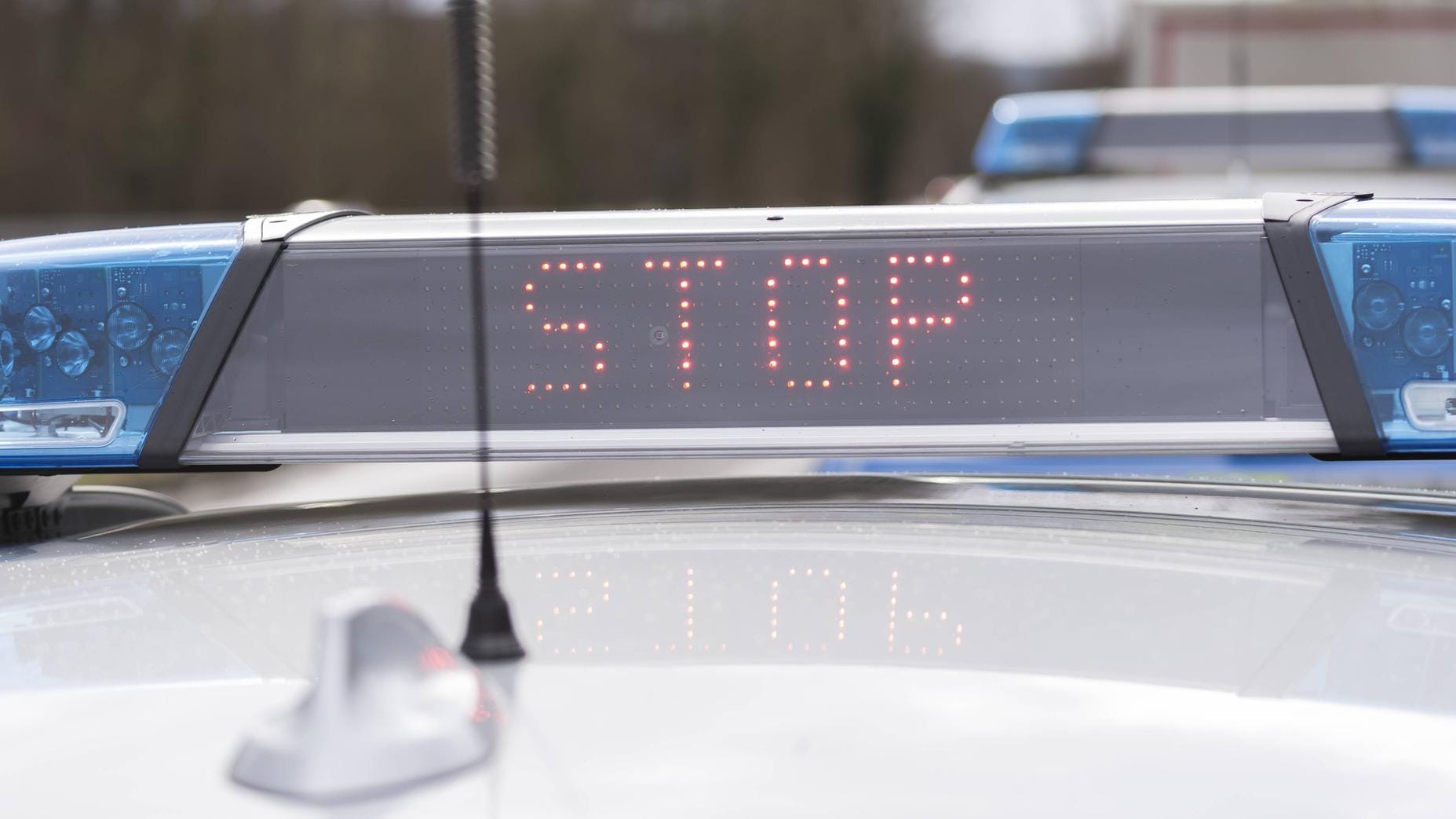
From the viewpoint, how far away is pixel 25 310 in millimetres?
2303

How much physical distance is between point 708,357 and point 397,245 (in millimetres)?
449

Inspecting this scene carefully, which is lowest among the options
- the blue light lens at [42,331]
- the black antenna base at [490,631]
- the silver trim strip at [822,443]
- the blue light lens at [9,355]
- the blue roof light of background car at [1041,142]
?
the silver trim strip at [822,443]

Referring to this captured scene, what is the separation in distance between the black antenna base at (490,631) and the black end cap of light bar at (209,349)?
3.58 ft

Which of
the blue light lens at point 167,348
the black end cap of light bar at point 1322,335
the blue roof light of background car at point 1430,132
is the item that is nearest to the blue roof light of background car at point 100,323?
the blue light lens at point 167,348

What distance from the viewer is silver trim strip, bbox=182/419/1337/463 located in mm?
2156

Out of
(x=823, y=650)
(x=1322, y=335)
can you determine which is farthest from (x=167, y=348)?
(x=1322, y=335)

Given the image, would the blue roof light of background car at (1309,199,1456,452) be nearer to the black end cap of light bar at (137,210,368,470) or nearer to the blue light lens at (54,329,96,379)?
the black end cap of light bar at (137,210,368,470)

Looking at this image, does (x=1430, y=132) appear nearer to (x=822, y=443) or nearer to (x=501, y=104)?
(x=822, y=443)

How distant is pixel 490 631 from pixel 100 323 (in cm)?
129

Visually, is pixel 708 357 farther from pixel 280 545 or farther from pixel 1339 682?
pixel 1339 682

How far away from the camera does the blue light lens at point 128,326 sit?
89.0 inches

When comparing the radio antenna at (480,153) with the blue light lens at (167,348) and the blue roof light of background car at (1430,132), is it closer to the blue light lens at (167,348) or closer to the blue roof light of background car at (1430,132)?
the blue light lens at (167,348)

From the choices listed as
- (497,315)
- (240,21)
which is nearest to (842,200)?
(240,21)

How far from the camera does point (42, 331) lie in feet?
7.50
